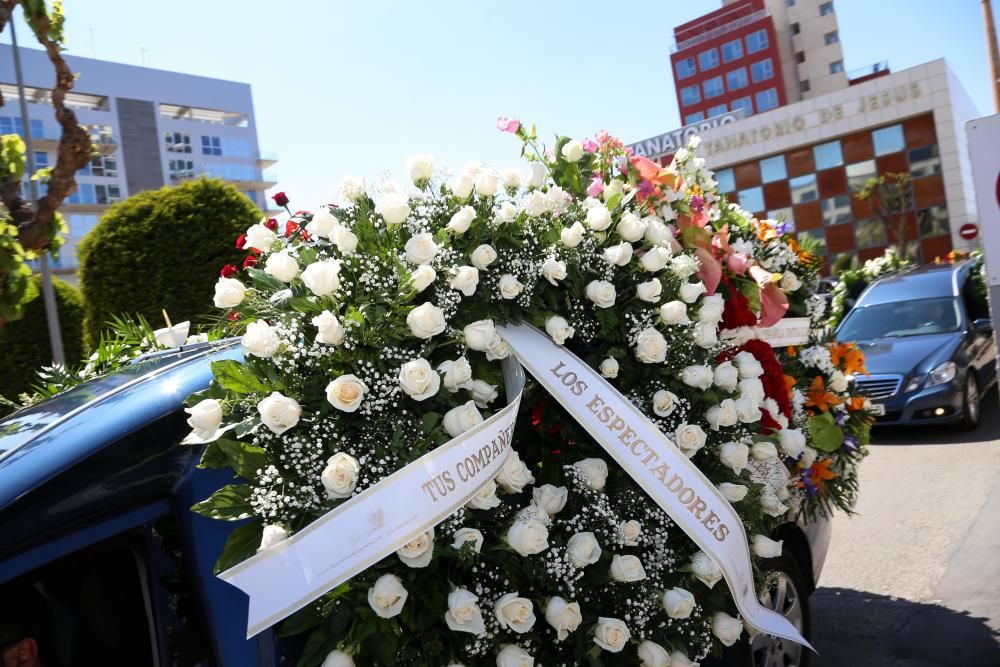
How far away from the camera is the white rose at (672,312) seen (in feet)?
8.70

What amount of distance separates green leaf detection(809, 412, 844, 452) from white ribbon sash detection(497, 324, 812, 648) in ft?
4.51

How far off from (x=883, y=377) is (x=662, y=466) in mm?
6905

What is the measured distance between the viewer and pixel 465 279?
2.36 metres

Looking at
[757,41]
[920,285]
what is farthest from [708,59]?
[920,285]

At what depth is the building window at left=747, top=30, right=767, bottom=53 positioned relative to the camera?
228 feet

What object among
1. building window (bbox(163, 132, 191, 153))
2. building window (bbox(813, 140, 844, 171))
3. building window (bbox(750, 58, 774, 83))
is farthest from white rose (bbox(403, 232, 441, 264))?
building window (bbox(163, 132, 191, 153))

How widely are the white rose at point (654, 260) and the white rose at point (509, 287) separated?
1.72ft

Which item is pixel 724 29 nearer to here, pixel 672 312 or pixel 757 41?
pixel 757 41

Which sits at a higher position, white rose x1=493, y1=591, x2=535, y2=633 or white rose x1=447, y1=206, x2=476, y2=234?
white rose x1=447, y1=206, x2=476, y2=234

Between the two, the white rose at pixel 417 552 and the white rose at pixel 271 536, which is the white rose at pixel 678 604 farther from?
the white rose at pixel 271 536

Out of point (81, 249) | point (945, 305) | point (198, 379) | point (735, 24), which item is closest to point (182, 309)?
point (81, 249)

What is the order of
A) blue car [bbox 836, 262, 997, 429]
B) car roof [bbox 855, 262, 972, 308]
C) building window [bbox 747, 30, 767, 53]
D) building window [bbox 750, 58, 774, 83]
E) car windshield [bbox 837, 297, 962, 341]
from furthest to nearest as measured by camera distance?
building window [bbox 747, 30, 767, 53]
building window [bbox 750, 58, 774, 83]
car roof [bbox 855, 262, 972, 308]
car windshield [bbox 837, 297, 962, 341]
blue car [bbox 836, 262, 997, 429]

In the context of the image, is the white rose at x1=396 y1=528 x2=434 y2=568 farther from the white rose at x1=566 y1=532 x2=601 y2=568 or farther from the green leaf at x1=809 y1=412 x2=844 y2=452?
the green leaf at x1=809 y1=412 x2=844 y2=452

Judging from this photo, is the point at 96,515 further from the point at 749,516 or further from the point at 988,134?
the point at 988,134
